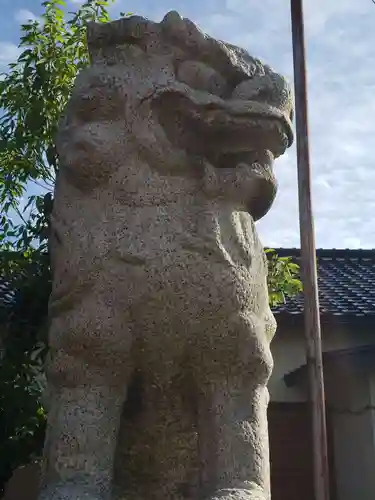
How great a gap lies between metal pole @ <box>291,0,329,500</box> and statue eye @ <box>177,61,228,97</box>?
2058 millimetres

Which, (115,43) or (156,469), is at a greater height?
(115,43)

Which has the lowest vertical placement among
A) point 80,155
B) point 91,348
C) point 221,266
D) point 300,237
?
point 91,348

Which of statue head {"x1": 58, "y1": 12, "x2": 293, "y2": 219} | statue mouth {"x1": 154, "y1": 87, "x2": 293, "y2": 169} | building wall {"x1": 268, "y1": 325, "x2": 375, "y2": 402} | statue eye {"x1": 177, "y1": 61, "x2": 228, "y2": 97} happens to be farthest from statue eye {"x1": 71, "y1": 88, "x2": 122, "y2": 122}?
building wall {"x1": 268, "y1": 325, "x2": 375, "y2": 402}

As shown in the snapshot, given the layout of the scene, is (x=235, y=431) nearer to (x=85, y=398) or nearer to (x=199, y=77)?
(x=85, y=398)

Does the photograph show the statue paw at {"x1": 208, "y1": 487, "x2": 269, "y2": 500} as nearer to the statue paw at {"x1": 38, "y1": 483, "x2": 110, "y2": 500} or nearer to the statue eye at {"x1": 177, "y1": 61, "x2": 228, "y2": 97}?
the statue paw at {"x1": 38, "y1": 483, "x2": 110, "y2": 500}

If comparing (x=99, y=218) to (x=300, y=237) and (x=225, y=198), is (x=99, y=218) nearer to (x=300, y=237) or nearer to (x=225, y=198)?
(x=225, y=198)

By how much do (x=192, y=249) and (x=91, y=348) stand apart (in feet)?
1.52

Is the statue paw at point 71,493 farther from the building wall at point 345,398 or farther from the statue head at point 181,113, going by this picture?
the building wall at point 345,398

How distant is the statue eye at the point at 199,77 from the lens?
8.34ft

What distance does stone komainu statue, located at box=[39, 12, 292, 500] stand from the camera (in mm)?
2230

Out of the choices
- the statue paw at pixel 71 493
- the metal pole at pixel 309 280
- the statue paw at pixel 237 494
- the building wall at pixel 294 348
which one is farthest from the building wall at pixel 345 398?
the statue paw at pixel 71 493

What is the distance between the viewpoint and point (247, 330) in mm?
2275

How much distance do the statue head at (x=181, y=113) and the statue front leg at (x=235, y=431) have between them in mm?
595

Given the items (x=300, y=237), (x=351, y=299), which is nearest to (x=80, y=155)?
→ (x=300, y=237)
